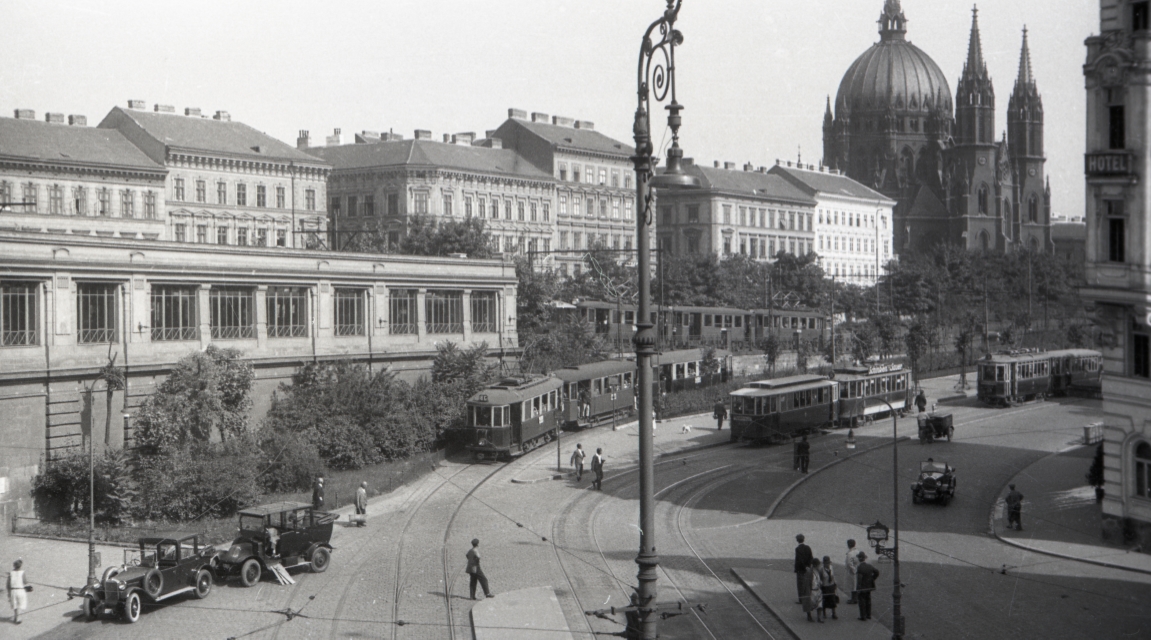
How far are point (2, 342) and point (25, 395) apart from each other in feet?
6.45

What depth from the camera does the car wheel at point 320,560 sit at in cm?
2864

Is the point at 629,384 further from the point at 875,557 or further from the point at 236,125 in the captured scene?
the point at 236,125

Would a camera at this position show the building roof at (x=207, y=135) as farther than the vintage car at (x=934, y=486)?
Yes

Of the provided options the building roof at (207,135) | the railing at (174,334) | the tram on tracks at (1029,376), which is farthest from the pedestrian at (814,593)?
the building roof at (207,135)

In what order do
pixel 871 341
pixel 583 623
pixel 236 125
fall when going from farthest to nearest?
pixel 236 125 → pixel 871 341 → pixel 583 623

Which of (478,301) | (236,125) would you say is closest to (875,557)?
(478,301)

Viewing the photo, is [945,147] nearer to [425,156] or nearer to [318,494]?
[425,156]

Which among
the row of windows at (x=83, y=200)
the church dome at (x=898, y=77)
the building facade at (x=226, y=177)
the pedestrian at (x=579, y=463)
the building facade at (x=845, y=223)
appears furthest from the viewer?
the building facade at (x=845, y=223)

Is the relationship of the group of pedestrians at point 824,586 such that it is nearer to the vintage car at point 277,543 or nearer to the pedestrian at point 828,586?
the pedestrian at point 828,586

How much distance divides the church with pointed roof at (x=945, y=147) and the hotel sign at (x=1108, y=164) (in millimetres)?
9356

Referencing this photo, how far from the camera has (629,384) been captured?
56.9 meters

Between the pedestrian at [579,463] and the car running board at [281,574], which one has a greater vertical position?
the pedestrian at [579,463]

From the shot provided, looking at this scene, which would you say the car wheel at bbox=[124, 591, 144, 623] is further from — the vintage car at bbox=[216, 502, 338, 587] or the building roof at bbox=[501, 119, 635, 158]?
the building roof at bbox=[501, 119, 635, 158]

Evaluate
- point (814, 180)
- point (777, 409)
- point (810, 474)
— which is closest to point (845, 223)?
point (814, 180)
